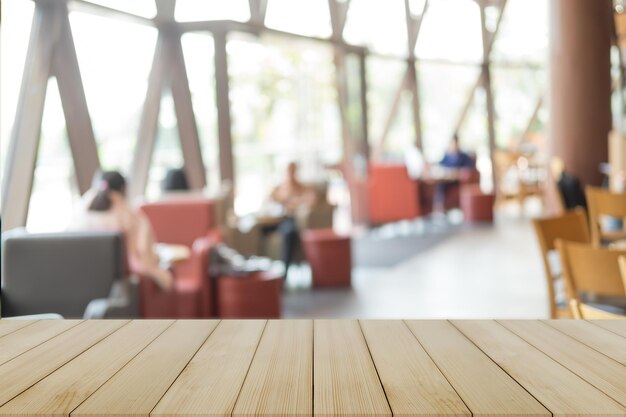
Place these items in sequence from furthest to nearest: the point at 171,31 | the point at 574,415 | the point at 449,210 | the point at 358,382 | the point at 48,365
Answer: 1. the point at 449,210
2. the point at 171,31
3. the point at 48,365
4. the point at 358,382
5. the point at 574,415

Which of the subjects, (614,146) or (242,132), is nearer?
(614,146)

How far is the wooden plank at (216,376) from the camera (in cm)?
140

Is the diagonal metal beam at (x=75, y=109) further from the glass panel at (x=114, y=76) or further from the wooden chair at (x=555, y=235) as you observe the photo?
the wooden chair at (x=555, y=235)

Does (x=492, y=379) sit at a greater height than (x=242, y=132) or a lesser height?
lesser

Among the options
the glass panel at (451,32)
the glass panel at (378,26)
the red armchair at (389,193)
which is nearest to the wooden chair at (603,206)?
the red armchair at (389,193)

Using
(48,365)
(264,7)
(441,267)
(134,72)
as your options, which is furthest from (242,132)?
(48,365)

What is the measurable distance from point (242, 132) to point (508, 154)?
662cm

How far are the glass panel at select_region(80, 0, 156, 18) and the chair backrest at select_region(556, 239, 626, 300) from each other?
4.86 metres

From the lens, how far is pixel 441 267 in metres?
8.44

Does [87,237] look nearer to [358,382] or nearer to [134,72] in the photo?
[358,382]

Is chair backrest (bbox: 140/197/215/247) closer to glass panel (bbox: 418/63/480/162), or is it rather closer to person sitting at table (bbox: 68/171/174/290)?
person sitting at table (bbox: 68/171/174/290)

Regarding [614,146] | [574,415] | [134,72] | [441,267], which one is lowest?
[441,267]

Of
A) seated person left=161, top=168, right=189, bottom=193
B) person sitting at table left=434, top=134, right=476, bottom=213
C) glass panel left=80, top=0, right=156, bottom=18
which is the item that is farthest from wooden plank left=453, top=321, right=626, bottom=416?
person sitting at table left=434, top=134, right=476, bottom=213

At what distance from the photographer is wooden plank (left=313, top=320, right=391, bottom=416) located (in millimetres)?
1385
